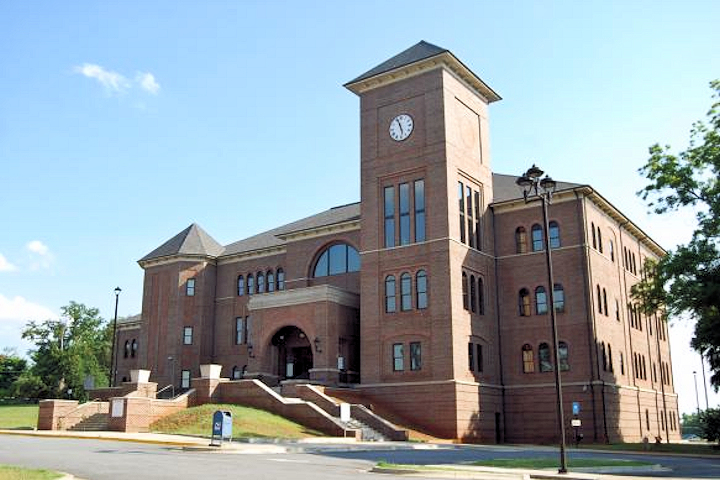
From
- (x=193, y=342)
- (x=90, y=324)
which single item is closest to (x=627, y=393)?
(x=193, y=342)

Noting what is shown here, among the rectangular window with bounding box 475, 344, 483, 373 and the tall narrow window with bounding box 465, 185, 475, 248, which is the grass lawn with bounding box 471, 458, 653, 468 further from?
the tall narrow window with bounding box 465, 185, 475, 248

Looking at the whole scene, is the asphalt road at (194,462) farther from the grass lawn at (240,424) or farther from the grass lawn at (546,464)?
the grass lawn at (240,424)

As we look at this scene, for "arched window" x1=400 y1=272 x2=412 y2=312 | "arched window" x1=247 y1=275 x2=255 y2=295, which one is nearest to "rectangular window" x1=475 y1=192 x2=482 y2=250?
"arched window" x1=400 y1=272 x2=412 y2=312

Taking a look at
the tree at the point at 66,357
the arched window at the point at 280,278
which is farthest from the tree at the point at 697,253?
the tree at the point at 66,357

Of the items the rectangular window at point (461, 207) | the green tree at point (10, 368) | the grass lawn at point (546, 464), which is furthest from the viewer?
the green tree at point (10, 368)

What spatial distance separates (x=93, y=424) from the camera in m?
36.6

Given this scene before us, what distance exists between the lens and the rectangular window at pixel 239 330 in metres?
57.2

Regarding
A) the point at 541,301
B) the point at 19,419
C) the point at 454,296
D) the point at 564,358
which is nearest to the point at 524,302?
the point at 541,301

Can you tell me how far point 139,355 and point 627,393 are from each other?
123ft

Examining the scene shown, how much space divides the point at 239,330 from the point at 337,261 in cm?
1213

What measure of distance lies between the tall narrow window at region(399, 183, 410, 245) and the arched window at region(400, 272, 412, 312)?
2083mm

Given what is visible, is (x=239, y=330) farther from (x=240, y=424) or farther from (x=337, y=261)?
(x=240, y=424)

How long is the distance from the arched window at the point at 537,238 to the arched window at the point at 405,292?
8.12m

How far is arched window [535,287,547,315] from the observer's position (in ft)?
139
